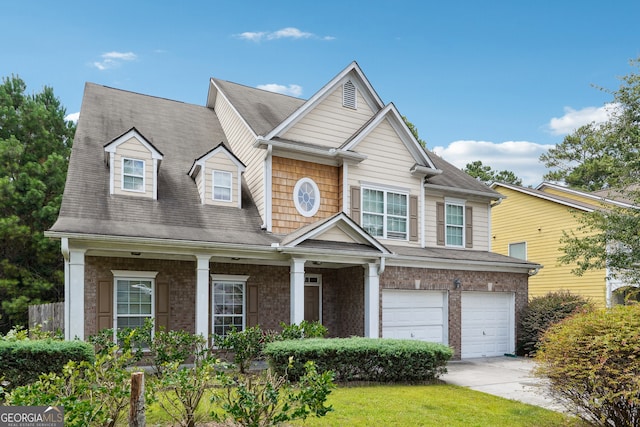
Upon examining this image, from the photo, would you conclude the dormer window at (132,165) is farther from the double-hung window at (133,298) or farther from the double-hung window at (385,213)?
the double-hung window at (385,213)

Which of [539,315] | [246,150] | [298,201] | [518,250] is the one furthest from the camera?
[518,250]

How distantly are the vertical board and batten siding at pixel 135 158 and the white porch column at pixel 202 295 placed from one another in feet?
8.83

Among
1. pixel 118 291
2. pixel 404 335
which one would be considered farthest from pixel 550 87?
pixel 118 291

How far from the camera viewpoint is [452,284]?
52.2ft

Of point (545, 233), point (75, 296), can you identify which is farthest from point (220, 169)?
point (545, 233)

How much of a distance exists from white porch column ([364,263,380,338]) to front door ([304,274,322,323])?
2047 mm

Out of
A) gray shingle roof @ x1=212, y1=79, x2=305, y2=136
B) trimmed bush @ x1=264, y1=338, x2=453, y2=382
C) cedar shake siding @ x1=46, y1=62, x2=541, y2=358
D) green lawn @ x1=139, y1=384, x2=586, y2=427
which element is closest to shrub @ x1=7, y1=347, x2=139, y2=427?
green lawn @ x1=139, y1=384, x2=586, y2=427

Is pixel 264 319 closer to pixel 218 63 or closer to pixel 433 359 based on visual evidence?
pixel 433 359

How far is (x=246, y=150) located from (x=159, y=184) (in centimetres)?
289

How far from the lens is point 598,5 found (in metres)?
16.6

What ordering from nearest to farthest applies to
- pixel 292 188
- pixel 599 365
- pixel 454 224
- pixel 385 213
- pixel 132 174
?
pixel 599 365
pixel 132 174
pixel 292 188
pixel 385 213
pixel 454 224

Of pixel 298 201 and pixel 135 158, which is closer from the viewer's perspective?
pixel 135 158

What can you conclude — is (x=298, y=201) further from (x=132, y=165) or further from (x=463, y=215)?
(x=463, y=215)

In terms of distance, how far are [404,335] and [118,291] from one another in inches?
323
